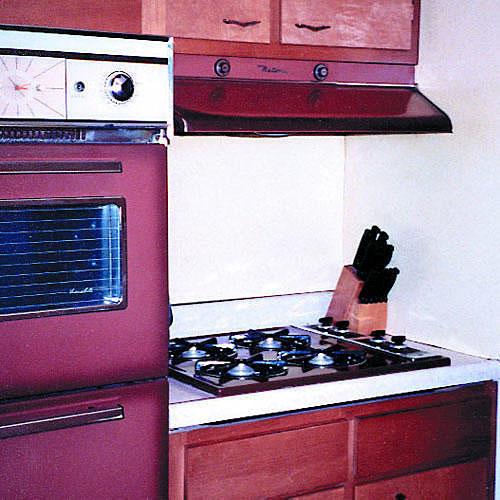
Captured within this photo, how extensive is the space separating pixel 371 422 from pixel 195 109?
0.86 meters

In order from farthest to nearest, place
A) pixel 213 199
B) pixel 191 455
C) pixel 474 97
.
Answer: pixel 213 199, pixel 474 97, pixel 191 455

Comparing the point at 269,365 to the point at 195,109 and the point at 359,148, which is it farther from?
the point at 359,148

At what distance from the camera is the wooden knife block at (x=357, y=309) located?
2785 millimetres

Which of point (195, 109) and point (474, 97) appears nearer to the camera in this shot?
point (195, 109)

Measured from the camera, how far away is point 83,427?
1886mm

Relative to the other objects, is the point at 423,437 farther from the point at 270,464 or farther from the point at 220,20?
the point at 220,20

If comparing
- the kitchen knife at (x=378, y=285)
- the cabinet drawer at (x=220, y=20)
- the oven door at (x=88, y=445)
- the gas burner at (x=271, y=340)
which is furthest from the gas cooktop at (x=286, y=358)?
the cabinet drawer at (x=220, y=20)

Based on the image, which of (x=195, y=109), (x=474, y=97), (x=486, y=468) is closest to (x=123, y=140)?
(x=195, y=109)

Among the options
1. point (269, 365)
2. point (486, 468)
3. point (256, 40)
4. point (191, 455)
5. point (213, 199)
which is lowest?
point (486, 468)

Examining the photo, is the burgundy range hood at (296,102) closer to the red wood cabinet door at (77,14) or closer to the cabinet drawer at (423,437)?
the red wood cabinet door at (77,14)

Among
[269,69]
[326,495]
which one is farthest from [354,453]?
[269,69]

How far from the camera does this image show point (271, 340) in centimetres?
261

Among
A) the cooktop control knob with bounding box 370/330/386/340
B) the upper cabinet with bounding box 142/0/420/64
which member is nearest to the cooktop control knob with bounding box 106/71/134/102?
the upper cabinet with bounding box 142/0/420/64

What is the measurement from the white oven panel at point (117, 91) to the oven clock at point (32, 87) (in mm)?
20
